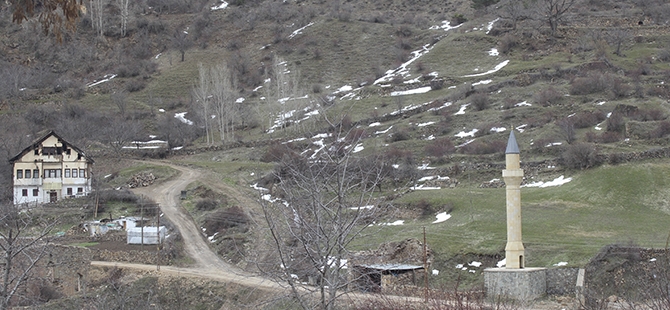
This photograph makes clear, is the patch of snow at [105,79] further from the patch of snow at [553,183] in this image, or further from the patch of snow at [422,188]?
the patch of snow at [553,183]

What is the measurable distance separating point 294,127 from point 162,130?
1461 cm

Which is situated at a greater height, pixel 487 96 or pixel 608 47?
pixel 608 47

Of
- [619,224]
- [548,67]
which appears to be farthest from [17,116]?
[619,224]

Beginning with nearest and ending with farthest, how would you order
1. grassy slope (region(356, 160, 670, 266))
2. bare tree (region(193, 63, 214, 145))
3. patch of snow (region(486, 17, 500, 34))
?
grassy slope (region(356, 160, 670, 266)) < bare tree (region(193, 63, 214, 145)) < patch of snow (region(486, 17, 500, 34))

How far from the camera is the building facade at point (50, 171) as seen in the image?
196ft

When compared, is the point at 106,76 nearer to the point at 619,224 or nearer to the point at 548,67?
the point at 548,67

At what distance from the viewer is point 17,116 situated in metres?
84.7

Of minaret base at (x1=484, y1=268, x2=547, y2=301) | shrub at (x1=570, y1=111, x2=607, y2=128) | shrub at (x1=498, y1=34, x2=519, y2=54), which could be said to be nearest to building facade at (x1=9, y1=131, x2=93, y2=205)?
shrub at (x1=570, y1=111, x2=607, y2=128)

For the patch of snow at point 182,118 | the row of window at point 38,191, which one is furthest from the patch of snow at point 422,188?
the patch of snow at point 182,118

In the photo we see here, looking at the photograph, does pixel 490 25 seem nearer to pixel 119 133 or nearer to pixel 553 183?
pixel 119 133

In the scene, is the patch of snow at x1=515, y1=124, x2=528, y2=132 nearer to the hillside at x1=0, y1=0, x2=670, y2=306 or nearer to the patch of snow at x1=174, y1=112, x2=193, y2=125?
the hillside at x1=0, y1=0, x2=670, y2=306

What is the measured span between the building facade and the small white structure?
46.4 feet

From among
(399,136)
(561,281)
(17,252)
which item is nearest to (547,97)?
(399,136)

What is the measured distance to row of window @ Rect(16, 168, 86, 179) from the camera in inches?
2360
